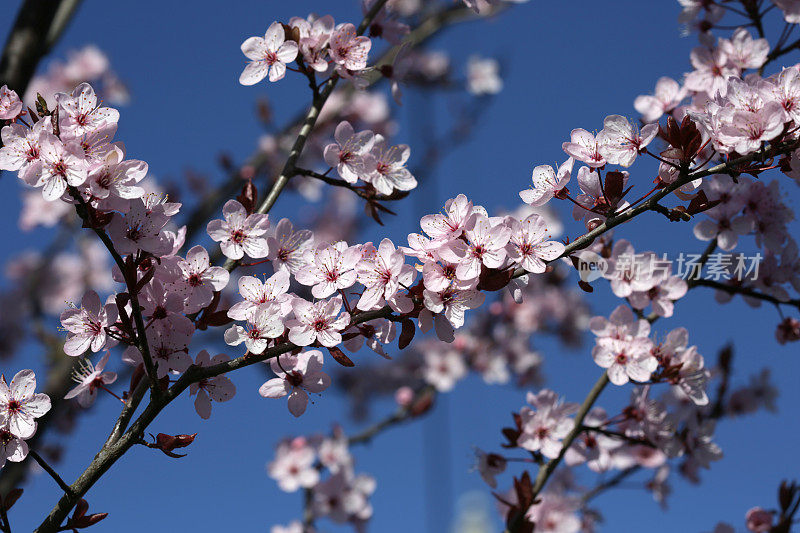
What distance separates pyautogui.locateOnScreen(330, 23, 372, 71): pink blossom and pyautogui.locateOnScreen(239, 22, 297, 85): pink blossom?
0.12m

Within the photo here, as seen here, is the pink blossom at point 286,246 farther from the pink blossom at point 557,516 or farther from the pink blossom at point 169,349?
the pink blossom at point 557,516

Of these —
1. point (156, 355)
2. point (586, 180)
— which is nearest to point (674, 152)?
point (586, 180)

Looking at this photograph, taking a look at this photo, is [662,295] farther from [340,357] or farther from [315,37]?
[315,37]

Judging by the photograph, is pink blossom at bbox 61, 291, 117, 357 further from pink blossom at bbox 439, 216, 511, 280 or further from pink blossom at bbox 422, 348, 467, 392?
pink blossom at bbox 422, 348, 467, 392

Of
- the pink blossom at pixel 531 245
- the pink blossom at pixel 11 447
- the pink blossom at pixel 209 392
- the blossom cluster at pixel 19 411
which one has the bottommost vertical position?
the pink blossom at pixel 11 447

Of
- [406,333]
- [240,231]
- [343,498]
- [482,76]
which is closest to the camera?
[406,333]

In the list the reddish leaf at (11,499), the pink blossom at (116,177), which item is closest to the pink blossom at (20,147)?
the pink blossom at (116,177)

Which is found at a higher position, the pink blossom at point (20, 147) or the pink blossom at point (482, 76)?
the pink blossom at point (482, 76)

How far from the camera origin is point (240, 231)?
5.59 feet

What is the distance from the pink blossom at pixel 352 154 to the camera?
75.3 inches

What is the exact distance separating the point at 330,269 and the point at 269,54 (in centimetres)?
78

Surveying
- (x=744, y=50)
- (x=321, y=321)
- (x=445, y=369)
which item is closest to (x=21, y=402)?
(x=321, y=321)

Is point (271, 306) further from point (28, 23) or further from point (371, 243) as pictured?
point (28, 23)

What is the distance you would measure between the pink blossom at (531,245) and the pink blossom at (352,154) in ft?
1.88
